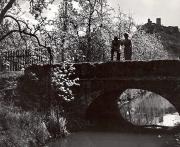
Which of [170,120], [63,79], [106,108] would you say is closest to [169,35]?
[170,120]

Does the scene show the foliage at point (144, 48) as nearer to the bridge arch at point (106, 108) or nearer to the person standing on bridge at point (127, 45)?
the bridge arch at point (106, 108)

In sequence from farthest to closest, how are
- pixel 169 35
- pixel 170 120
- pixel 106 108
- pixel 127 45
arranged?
pixel 169 35
pixel 106 108
pixel 170 120
pixel 127 45

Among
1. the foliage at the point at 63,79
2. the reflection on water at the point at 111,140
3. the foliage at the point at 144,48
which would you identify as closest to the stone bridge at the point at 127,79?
the foliage at the point at 63,79

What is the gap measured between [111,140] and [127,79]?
3.07 m

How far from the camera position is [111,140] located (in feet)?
57.1

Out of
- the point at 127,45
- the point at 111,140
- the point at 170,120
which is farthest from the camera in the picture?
the point at 170,120

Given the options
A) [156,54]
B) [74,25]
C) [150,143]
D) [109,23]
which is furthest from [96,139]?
[156,54]

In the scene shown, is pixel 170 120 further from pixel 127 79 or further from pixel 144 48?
pixel 144 48

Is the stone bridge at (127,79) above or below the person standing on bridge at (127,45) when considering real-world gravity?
below

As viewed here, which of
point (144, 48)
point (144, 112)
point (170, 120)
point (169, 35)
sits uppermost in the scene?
point (169, 35)

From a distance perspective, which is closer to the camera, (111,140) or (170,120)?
(111,140)

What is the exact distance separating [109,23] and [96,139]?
61.3 feet

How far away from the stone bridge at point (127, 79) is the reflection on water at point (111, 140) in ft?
6.11

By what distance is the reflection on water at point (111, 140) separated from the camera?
16391mm
